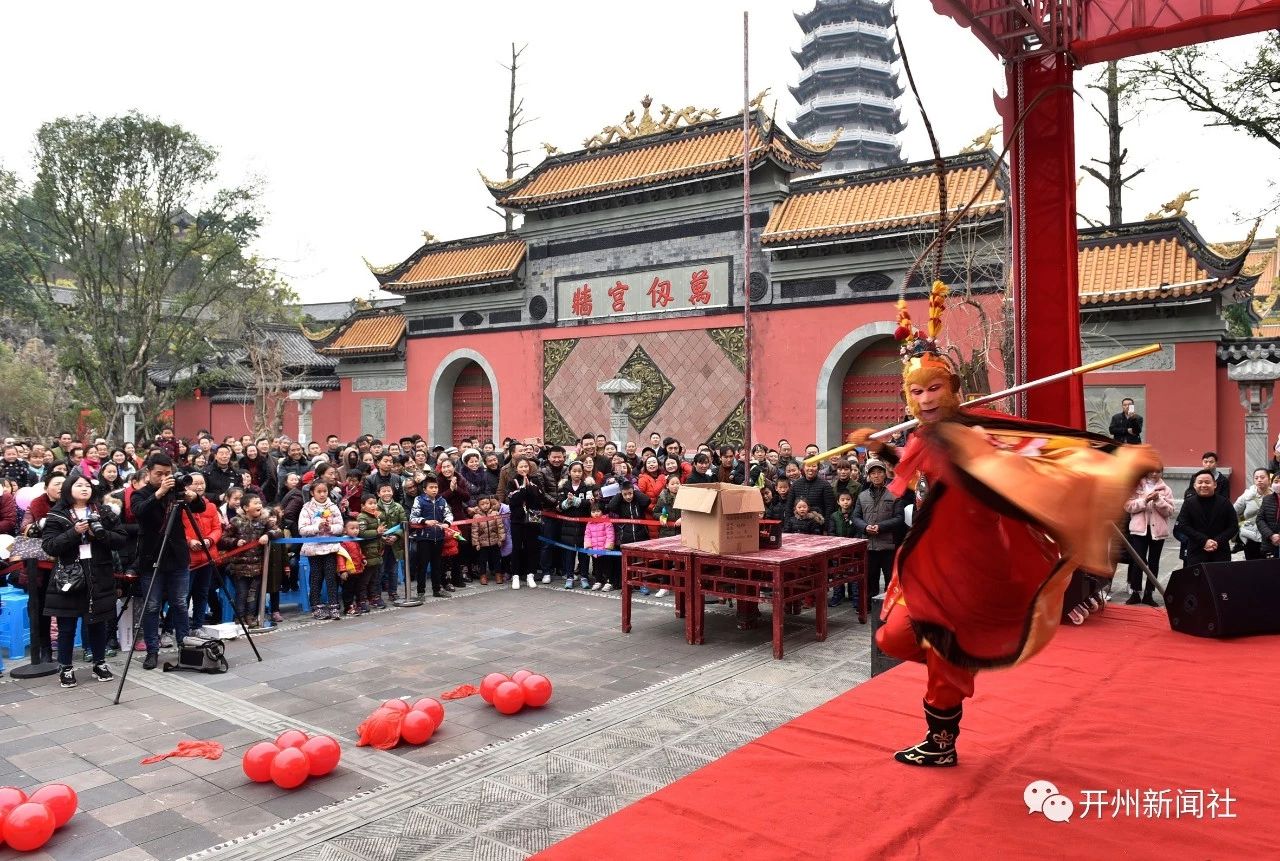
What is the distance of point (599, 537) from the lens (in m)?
9.34

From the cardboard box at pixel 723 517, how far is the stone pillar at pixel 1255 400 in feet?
25.8

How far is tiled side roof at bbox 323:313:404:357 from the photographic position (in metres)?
19.5

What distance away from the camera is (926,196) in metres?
13.0

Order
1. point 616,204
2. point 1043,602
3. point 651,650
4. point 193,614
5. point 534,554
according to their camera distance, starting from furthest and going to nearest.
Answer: point 616,204 → point 534,554 → point 193,614 → point 651,650 → point 1043,602

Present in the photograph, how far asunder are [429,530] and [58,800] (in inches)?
201

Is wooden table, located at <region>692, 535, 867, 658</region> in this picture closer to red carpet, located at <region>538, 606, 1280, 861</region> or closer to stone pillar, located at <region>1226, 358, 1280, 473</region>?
red carpet, located at <region>538, 606, 1280, 861</region>

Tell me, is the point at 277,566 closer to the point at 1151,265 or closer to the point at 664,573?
the point at 664,573

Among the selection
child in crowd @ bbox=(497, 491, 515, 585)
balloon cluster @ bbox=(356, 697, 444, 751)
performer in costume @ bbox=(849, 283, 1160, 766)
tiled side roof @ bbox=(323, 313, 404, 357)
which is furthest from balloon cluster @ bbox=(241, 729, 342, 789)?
tiled side roof @ bbox=(323, 313, 404, 357)

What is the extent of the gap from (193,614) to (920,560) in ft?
20.6

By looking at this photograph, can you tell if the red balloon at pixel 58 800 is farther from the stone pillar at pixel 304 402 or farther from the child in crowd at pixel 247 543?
the stone pillar at pixel 304 402

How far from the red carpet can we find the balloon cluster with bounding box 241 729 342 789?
1764 mm

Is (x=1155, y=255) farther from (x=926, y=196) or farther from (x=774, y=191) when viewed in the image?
(x=774, y=191)

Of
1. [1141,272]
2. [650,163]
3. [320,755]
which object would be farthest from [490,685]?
[650,163]

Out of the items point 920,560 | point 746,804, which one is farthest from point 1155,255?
point 746,804
